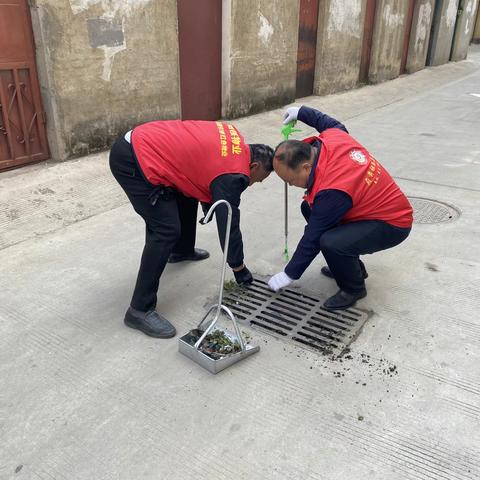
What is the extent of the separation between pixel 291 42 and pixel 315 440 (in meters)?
8.36

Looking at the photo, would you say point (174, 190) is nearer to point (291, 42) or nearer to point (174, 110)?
point (174, 110)

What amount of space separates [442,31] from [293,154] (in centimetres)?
1744

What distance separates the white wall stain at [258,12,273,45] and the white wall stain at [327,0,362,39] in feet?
8.45

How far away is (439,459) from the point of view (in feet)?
7.02

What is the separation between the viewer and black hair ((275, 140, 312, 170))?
2.79m

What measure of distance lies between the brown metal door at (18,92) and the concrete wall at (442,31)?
1569 cm

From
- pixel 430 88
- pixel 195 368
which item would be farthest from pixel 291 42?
pixel 195 368

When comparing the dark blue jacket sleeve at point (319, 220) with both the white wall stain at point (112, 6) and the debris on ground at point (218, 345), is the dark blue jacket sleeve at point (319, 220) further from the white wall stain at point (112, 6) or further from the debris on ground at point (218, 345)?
the white wall stain at point (112, 6)

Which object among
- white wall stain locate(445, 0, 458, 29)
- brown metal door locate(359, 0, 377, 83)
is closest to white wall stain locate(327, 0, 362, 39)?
brown metal door locate(359, 0, 377, 83)

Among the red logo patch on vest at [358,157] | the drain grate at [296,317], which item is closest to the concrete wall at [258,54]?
the drain grate at [296,317]

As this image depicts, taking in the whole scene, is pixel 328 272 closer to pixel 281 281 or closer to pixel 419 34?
pixel 281 281

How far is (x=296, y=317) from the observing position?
3.18 metres

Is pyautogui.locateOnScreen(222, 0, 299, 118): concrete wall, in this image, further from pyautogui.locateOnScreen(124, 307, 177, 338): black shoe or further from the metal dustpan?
the metal dustpan

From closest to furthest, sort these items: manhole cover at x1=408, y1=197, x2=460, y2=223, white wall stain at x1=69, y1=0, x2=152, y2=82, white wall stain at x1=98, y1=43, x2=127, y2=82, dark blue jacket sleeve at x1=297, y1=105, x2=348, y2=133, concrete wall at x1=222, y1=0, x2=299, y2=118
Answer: dark blue jacket sleeve at x1=297, y1=105, x2=348, y2=133 → manhole cover at x1=408, y1=197, x2=460, y2=223 → white wall stain at x1=69, y1=0, x2=152, y2=82 → white wall stain at x1=98, y1=43, x2=127, y2=82 → concrete wall at x1=222, y1=0, x2=299, y2=118
